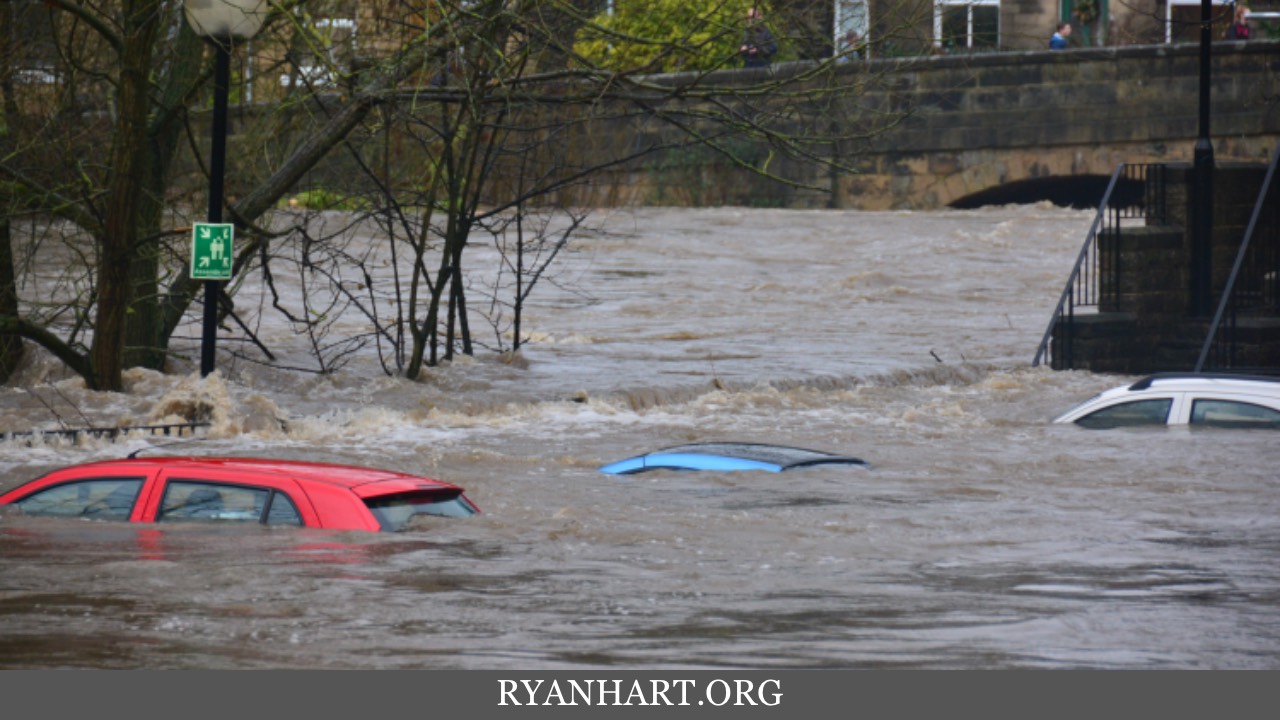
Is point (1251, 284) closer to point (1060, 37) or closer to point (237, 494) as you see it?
point (237, 494)

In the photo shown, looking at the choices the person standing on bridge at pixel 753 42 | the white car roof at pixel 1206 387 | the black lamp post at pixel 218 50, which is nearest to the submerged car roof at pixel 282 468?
the black lamp post at pixel 218 50

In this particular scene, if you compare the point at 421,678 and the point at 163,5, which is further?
the point at 163,5

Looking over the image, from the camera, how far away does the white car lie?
1380 centimetres

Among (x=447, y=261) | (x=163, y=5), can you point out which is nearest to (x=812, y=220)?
(x=447, y=261)

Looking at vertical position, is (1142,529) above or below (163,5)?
below

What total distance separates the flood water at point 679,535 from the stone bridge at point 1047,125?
1408cm

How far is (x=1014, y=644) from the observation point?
25.6 ft

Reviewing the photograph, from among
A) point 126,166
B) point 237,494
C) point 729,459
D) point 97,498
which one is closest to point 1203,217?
point 729,459

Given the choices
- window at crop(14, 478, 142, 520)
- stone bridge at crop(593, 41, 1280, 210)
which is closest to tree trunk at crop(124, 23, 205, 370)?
window at crop(14, 478, 142, 520)

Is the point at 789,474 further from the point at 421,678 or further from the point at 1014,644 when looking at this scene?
the point at 421,678

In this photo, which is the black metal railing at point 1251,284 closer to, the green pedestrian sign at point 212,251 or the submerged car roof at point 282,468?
the green pedestrian sign at point 212,251

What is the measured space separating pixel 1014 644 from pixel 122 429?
9156 mm

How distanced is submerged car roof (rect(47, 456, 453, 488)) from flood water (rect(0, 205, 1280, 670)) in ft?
1.06

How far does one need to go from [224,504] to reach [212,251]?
5568 millimetres
